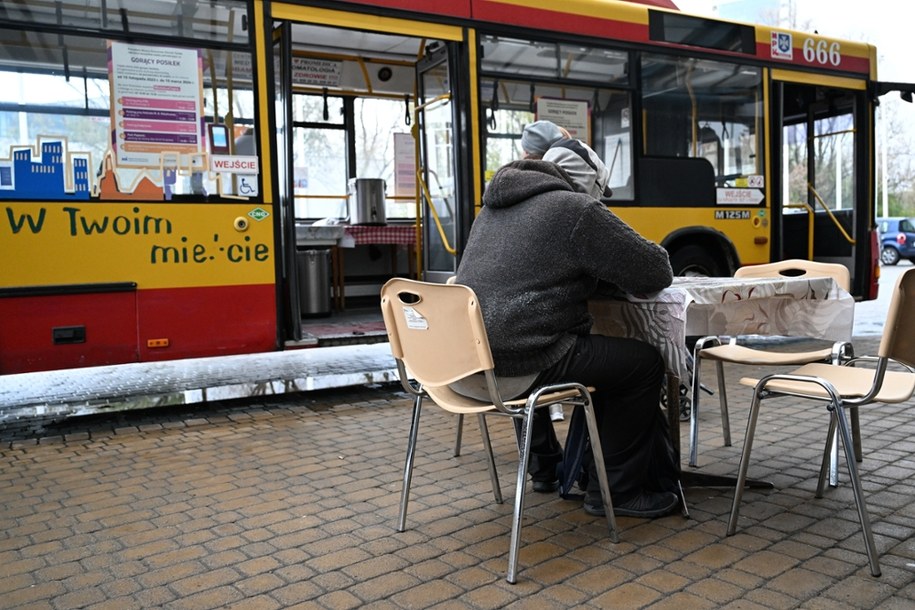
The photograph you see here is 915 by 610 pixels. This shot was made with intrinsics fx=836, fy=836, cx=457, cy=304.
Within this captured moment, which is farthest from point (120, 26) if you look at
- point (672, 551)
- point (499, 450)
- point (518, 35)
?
point (672, 551)

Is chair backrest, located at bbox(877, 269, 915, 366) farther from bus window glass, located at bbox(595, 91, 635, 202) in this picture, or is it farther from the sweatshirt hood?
bus window glass, located at bbox(595, 91, 635, 202)

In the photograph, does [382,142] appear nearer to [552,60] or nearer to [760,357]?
[552,60]

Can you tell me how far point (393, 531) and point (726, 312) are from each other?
1.66 m

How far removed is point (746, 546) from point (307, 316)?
509 cm

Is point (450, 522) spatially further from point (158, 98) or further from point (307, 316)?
point (307, 316)

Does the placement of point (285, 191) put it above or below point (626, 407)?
above

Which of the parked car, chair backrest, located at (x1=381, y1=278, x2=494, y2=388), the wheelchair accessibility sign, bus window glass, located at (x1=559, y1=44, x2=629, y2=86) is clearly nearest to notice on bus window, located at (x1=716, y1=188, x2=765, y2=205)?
bus window glass, located at (x1=559, y1=44, x2=629, y2=86)

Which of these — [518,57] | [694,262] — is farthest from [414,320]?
[694,262]

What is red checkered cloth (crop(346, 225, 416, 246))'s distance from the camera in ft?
27.5

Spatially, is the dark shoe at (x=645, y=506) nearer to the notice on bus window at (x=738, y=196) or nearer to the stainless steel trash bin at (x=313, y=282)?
the stainless steel trash bin at (x=313, y=282)

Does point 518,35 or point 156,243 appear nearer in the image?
point 156,243

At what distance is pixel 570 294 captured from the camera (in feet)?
9.43

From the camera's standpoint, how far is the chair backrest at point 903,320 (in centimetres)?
248

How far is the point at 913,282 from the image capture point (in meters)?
2.49
